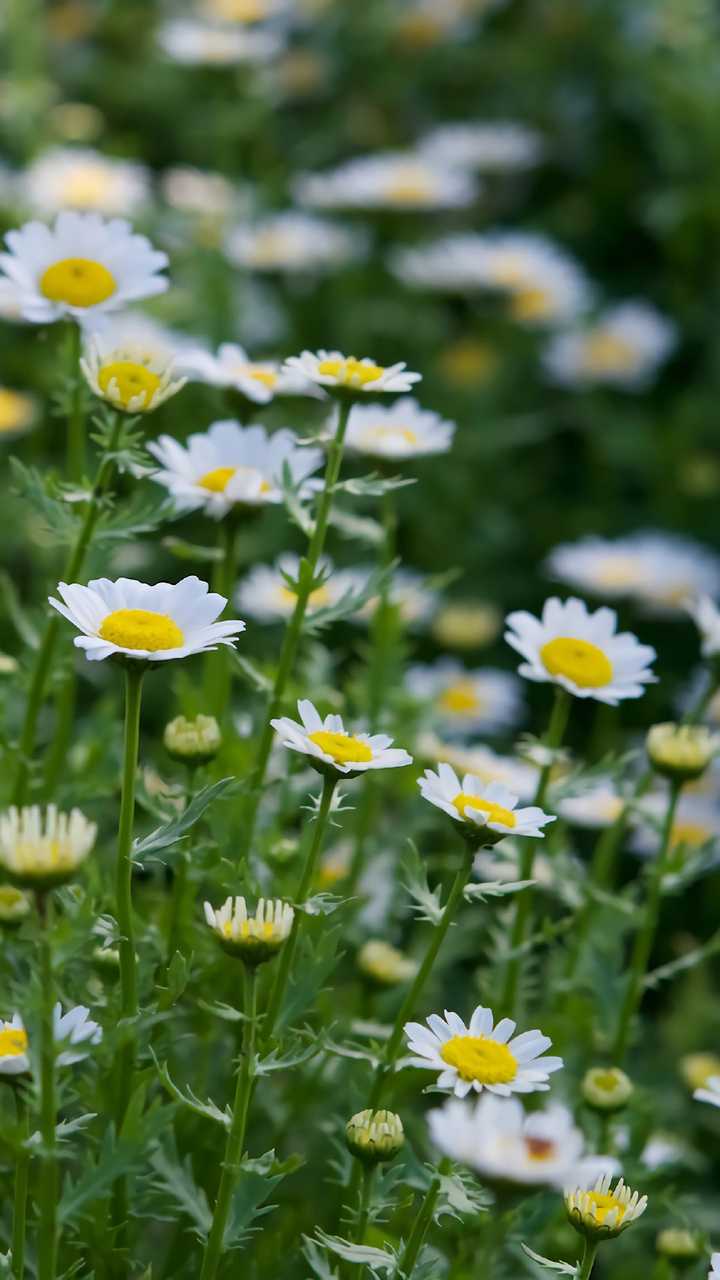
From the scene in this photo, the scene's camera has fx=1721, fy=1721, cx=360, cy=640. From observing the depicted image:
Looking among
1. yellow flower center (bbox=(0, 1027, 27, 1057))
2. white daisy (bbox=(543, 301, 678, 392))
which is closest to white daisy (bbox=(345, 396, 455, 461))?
yellow flower center (bbox=(0, 1027, 27, 1057))

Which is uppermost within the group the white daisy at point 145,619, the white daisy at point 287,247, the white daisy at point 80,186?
the white daisy at point 145,619

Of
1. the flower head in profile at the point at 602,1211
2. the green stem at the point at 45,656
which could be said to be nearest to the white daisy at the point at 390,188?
the green stem at the point at 45,656

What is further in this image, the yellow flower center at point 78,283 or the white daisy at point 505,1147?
the yellow flower center at point 78,283

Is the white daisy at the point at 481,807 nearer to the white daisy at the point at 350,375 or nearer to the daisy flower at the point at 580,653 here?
the daisy flower at the point at 580,653

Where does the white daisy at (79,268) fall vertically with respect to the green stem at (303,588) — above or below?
above

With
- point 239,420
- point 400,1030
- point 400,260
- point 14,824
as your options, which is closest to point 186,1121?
point 400,1030
